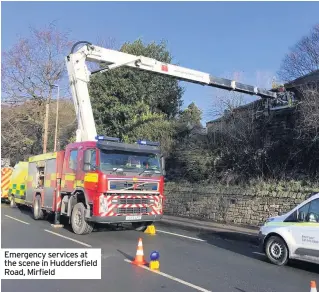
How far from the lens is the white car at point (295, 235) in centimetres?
812

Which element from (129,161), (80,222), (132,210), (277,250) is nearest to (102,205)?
(132,210)

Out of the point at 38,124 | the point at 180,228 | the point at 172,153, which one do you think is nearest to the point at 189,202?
the point at 180,228

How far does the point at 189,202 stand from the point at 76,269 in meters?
11.9

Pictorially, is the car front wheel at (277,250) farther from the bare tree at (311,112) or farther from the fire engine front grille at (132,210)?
the bare tree at (311,112)

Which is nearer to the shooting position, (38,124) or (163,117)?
(163,117)

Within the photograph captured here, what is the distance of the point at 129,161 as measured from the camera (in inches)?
496

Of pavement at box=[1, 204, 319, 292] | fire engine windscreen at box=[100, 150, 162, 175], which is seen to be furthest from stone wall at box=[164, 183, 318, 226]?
fire engine windscreen at box=[100, 150, 162, 175]

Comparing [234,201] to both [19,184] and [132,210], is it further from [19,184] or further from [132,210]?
[19,184]

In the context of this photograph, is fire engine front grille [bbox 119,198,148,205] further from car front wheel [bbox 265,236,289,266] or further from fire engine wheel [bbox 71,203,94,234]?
car front wheel [bbox 265,236,289,266]

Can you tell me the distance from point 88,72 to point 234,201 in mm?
7638

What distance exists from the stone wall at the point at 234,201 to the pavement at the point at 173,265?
2370 mm

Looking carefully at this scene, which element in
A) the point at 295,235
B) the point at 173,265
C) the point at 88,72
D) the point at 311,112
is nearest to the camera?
the point at 173,265

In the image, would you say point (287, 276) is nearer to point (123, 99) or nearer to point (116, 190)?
point (116, 190)

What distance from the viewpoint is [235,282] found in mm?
7047
